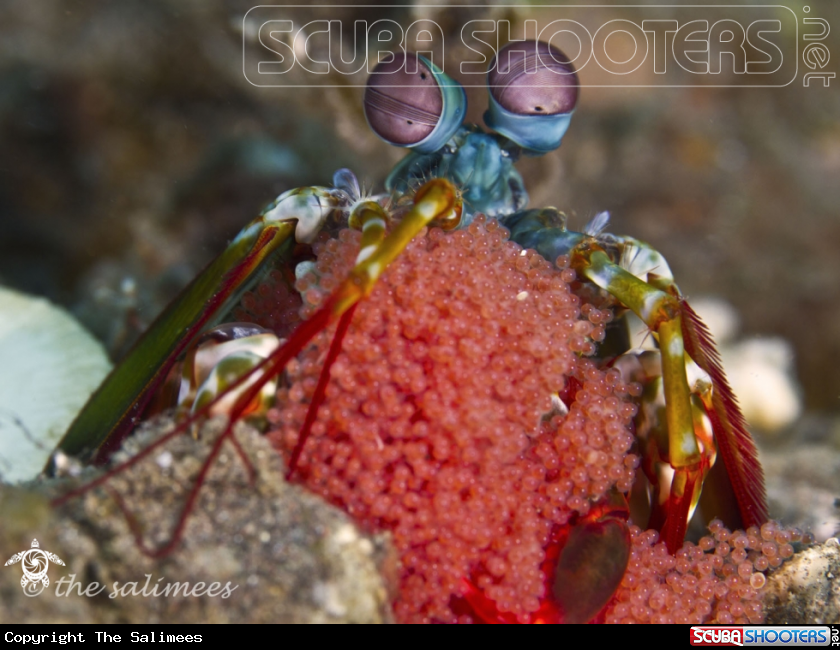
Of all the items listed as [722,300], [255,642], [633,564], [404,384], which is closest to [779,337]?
[722,300]

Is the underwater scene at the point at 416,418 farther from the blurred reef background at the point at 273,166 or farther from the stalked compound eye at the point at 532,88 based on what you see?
the blurred reef background at the point at 273,166

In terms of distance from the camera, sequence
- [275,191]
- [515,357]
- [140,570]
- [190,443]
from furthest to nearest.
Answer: [275,191] → [515,357] → [190,443] → [140,570]

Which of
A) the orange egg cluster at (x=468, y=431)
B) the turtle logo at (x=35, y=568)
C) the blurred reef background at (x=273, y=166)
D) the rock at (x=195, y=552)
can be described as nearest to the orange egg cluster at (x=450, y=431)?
the orange egg cluster at (x=468, y=431)

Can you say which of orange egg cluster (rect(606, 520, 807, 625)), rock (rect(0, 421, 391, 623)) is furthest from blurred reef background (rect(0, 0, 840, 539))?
rock (rect(0, 421, 391, 623))

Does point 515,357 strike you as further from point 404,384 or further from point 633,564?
point 633,564

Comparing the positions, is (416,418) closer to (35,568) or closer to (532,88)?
(35,568)

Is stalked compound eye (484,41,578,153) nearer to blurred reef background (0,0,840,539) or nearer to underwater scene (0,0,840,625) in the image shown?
underwater scene (0,0,840,625)
